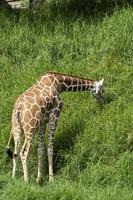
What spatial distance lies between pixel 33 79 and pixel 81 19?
194 centimetres

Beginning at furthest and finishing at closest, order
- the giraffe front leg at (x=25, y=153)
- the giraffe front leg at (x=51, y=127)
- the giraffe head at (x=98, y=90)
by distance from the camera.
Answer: the giraffe head at (x=98, y=90), the giraffe front leg at (x=51, y=127), the giraffe front leg at (x=25, y=153)

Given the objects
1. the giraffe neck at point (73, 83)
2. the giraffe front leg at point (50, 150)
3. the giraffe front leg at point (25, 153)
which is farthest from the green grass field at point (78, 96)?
the giraffe neck at point (73, 83)

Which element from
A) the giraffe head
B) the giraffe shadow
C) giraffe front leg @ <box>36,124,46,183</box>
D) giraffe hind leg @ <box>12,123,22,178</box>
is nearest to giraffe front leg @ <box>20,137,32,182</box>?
giraffe hind leg @ <box>12,123,22,178</box>

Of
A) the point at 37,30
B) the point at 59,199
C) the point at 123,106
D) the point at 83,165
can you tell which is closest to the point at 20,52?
the point at 37,30

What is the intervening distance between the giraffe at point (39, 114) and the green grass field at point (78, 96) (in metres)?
0.28

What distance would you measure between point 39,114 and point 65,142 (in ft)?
2.80

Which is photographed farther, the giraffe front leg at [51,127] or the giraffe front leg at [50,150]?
the giraffe front leg at [51,127]

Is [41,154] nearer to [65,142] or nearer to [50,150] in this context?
[50,150]

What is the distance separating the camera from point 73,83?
1020 centimetres

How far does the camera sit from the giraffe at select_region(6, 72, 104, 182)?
9.32 meters

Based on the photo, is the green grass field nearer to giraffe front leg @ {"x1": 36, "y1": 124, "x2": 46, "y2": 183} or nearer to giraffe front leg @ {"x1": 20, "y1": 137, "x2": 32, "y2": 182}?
giraffe front leg @ {"x1": 36, "y1": 124, "x2": 46, "y2": 183}

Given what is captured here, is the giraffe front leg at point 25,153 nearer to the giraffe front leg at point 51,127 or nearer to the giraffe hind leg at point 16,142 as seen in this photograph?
the giraffe hind leg at point 16,142

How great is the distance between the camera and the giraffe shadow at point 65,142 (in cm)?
985

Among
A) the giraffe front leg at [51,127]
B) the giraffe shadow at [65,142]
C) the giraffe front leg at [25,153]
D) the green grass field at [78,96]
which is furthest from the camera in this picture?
the giraffe shadow at [65,142]
